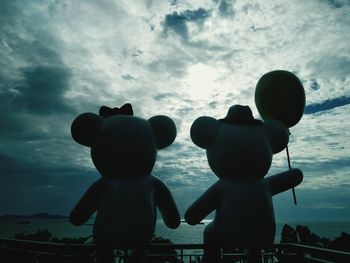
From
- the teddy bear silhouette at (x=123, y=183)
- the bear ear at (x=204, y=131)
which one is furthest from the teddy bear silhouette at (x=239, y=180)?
the teddy bear silhouette at (x=123, y=183)

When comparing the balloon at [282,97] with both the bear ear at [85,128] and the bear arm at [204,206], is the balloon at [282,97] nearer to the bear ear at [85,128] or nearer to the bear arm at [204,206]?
the bear arm at [204,206]

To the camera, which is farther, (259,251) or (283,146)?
(283,146)

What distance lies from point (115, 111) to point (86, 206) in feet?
4.05

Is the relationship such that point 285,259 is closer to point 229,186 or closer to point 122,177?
point 229,186

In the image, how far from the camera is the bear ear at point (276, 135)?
3.85m

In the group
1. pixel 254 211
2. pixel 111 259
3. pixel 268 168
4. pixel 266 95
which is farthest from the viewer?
pixel 266 95

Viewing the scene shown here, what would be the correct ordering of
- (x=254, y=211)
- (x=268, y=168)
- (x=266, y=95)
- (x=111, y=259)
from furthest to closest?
(x=266, y=95)
(x=268, y=168)
(x=254, y=211)
(x=111, y=259)

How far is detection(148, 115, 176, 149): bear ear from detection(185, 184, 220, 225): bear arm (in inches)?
32.3

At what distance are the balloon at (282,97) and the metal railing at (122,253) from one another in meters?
1.74

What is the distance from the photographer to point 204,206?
3627 millimetres

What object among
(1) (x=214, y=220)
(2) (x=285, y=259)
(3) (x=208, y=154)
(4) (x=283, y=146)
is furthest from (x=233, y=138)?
(2) (x=285, y=259)

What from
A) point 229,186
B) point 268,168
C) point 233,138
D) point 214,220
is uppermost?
point 233,138

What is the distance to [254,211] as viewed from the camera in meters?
3.44

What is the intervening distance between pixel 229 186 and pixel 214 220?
46cm
